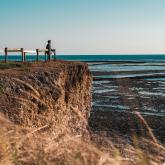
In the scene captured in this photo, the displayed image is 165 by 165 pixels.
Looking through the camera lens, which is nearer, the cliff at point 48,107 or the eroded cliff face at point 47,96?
the cliff at point 48,107

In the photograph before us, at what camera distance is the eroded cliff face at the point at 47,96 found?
13.3m

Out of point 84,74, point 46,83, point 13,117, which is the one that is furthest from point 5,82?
point 84,74

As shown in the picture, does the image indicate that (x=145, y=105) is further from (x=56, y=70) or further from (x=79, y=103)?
(x=56, y=70)

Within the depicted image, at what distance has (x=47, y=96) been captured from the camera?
15.6m

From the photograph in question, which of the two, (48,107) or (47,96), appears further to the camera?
(47,96)

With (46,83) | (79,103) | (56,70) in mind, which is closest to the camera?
(46,83)

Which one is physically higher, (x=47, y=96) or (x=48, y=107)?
(x=47, y=96)

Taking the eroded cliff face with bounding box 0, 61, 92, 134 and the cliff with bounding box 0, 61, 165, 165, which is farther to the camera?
the eroded cliff face with bounding box 0, 61, 92, 134

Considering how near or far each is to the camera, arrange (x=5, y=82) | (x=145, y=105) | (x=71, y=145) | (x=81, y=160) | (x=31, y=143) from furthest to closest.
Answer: (x=145, y=105) < (x=5, y=82) < (x=31, y=143) < (x=71, y=145) < (x=81, y=160)

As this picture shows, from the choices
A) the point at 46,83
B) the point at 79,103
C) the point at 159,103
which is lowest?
the point at 159,103

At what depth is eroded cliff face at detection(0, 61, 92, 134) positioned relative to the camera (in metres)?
13.3

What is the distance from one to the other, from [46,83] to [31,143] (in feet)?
32.1

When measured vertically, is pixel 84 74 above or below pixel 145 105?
above

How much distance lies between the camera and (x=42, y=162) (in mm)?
5902
